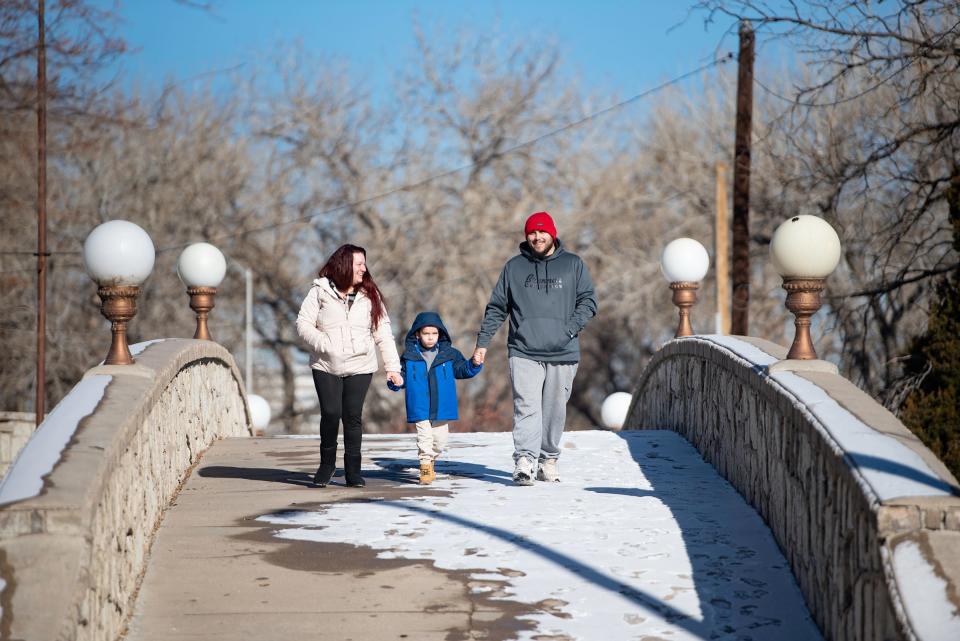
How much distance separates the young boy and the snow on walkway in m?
0.28

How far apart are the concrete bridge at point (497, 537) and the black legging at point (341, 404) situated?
1.15 feet

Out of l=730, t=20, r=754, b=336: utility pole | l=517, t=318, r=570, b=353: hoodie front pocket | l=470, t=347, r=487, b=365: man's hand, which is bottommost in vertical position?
l=470, t=347, r=487, b=365: man's hand

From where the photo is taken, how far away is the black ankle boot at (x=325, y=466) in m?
7.63

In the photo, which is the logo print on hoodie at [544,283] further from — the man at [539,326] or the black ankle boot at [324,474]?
the black ankle boot at [324,474]

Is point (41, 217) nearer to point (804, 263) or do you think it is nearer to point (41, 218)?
point (41, 218)

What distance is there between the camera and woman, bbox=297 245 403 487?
748cm

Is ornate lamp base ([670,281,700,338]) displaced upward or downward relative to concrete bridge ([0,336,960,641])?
upward

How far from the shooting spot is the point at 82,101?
19734mm

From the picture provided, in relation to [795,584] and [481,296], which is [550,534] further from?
[481,296]

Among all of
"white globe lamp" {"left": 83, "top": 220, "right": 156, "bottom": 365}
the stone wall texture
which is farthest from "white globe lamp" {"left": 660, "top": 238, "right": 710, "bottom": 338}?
the stone wall texture

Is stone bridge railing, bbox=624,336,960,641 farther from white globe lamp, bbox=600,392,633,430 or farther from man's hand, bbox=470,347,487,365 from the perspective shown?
white globe lamp, bbox=600,392,633,430

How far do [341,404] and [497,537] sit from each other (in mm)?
1685

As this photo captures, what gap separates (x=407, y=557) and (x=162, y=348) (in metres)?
2.62

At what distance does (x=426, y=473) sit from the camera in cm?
783
